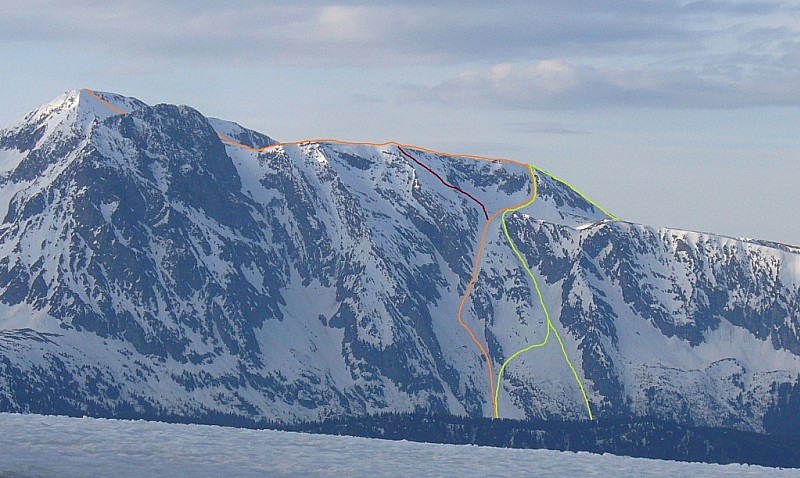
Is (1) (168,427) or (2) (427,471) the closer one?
(2) (427,471)

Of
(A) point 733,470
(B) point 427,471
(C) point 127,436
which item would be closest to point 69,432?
(C) point 127,436

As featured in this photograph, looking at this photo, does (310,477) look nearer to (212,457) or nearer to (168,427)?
(212,457)

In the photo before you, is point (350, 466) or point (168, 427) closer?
point (350, 466)

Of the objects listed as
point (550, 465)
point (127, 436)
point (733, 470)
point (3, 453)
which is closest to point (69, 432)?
point (127, 436)

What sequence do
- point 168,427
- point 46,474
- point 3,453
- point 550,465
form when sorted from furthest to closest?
point 168,427 < point 550,465 < point 3,453 < point 46,474

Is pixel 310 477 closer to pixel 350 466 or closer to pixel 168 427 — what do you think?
pixel 350 466

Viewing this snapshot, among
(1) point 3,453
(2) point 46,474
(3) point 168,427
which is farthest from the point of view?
(3) point 168,427
